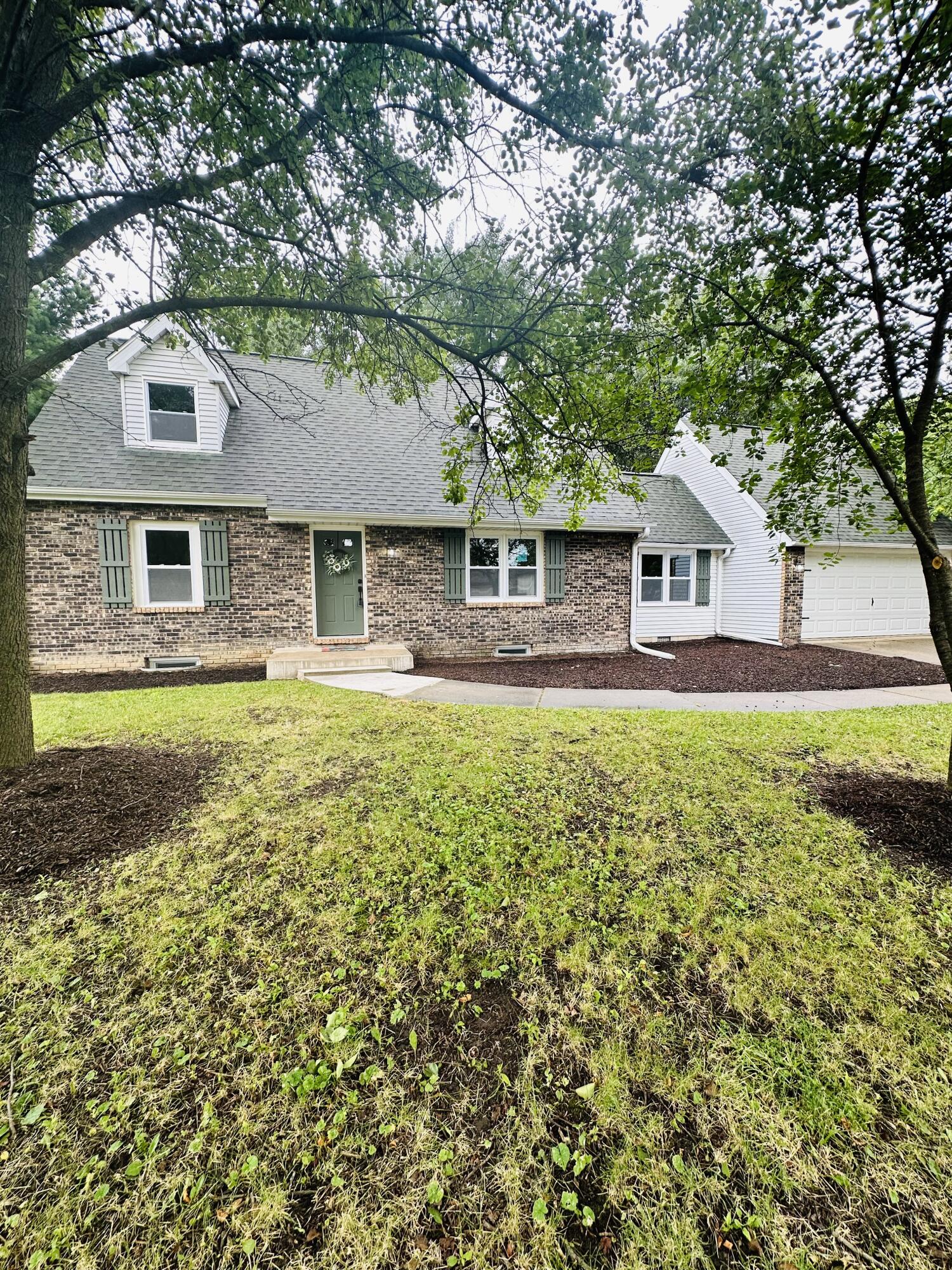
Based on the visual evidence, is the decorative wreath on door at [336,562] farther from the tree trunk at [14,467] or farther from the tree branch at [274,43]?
the tree branch at [274,43]

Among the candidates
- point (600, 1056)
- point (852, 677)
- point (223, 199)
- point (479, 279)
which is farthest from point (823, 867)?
point (852, 677)

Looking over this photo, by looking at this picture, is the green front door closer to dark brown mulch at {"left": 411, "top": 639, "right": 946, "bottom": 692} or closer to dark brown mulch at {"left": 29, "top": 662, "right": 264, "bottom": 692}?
dark brown mulch at {"left": 29, "top": 662, "right": 264, "bottom": 692}

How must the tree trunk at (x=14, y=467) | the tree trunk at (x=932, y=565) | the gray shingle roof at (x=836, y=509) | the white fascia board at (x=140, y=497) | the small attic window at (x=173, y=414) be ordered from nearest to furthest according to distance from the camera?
the tree trunk at (x=932, y=565) → the tree trunk at (x=14, y=467) → the white fascia board at (x=140, y=497) → the small attic window at (x=173, y=414) → the gray shingle roof at (x=836, y=509)

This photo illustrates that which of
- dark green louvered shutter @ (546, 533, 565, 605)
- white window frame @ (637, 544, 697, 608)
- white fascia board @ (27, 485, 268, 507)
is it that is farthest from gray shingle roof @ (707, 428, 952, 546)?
white fascia board @ (27, 485, 268, 507)

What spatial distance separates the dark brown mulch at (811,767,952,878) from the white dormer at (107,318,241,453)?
11.3m

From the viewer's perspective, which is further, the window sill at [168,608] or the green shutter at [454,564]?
the green shutter at [454,564]

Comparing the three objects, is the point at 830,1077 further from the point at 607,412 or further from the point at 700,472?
the point at 700,472

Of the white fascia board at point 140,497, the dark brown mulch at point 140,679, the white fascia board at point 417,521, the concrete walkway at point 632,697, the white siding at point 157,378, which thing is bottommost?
the concrete walkway at point 632,697

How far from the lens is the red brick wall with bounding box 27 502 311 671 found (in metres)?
9.02

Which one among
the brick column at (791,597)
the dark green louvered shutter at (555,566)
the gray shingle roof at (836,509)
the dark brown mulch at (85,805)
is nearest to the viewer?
the dark brown mulch at (85,805)

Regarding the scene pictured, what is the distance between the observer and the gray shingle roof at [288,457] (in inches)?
370

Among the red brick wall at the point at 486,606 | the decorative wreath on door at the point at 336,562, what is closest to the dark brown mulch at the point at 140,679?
the decorative wreath on door at the point at 336,562

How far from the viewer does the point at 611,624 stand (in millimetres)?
12305

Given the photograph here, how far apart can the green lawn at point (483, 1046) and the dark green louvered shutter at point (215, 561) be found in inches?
268
